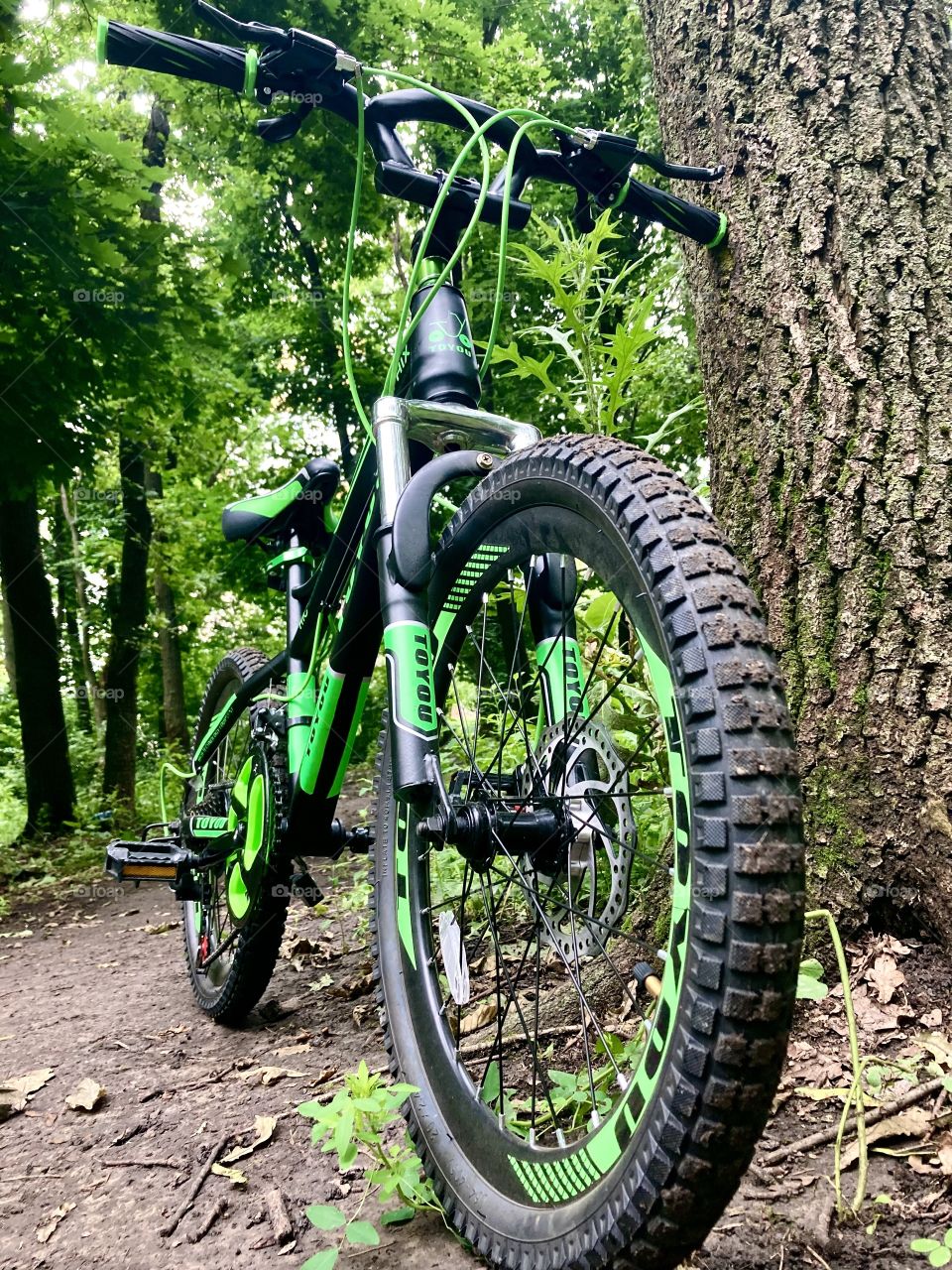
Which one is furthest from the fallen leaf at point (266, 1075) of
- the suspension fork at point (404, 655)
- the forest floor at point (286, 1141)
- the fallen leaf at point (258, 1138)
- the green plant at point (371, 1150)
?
the suspension fork at point (404, 655)

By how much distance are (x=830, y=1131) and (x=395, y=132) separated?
6.58 ft

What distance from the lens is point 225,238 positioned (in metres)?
12.4

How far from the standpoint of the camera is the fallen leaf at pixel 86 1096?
6.79 ft

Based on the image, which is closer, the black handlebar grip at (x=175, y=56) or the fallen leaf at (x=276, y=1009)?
the black handlebar grip at (x=175, y=56)

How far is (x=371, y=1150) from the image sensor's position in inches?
59.6

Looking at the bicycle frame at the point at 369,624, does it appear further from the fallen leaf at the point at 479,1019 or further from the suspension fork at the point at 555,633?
the fallen leaf at the point at 479,1019

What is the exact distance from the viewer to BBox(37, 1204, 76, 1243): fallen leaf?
1524 mm

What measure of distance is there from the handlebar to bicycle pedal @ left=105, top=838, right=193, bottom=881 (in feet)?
6.52

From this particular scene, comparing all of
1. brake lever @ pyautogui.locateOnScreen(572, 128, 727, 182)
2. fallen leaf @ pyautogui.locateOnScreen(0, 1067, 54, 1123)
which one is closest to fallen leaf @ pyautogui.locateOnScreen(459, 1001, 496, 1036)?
fallen leaf @ pyautogui.locateOnScreen(0, 1067, 54, 1123)

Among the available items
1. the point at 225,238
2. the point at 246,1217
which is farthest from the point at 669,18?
the point at 225,238

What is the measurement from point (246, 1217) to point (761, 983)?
3.65 ft

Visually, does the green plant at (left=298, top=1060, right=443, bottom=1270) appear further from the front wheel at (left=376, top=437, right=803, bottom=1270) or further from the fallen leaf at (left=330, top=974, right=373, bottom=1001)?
the fallen leaf at (left=330, top=974, right=373, bottom=1001)
